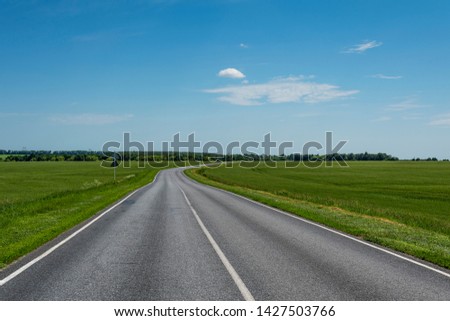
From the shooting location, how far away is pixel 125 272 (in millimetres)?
8570

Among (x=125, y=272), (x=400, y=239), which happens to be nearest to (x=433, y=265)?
(x=400, y=239)

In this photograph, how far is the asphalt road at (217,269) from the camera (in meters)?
7.22

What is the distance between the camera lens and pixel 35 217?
58.5 feet

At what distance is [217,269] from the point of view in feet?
29.1

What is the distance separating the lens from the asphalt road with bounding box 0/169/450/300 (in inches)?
284

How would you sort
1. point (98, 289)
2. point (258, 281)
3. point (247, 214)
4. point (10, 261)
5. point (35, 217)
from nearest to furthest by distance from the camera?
point (98, 289), point (258, 281), point (10, 261), point (35, 217), point (247, 214)

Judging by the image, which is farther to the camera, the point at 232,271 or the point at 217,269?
A: the point at 217,269

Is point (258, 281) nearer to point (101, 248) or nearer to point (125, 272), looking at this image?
point (125, 272)
